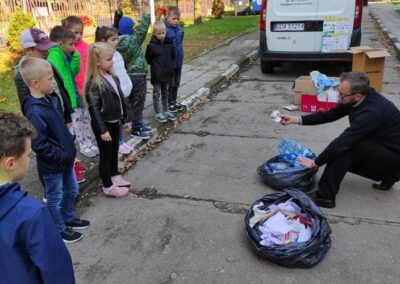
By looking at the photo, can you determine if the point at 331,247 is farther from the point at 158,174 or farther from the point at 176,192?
the point at 158,174

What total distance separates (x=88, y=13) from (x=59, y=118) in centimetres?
1636

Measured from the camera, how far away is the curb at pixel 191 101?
4.39 meters

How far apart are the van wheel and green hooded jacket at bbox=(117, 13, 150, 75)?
4.75m

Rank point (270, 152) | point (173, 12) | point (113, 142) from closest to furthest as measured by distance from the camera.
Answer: point (113, 142)
point (270, 152)
point (173, 12)

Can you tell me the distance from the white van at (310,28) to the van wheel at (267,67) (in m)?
0.73

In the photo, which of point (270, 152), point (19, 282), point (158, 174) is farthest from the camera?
point (270, 152)

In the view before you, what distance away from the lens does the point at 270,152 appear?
5199 mm

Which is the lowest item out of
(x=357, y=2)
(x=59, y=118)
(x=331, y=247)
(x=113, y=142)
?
(x=331, y=247)

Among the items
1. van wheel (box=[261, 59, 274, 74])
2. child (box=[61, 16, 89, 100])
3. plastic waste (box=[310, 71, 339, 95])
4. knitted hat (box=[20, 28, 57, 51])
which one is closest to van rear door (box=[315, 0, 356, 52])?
van wheel (box=[261, 59, 274, 74])

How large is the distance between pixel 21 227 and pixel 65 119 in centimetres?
265

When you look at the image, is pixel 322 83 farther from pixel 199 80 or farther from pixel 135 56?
pixel 135 56

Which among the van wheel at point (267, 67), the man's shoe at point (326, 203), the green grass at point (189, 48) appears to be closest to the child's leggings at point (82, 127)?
the green grass at point (189, 48)

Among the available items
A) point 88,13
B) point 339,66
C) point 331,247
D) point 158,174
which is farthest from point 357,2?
point 88,13

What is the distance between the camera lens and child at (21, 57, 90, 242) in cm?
288
